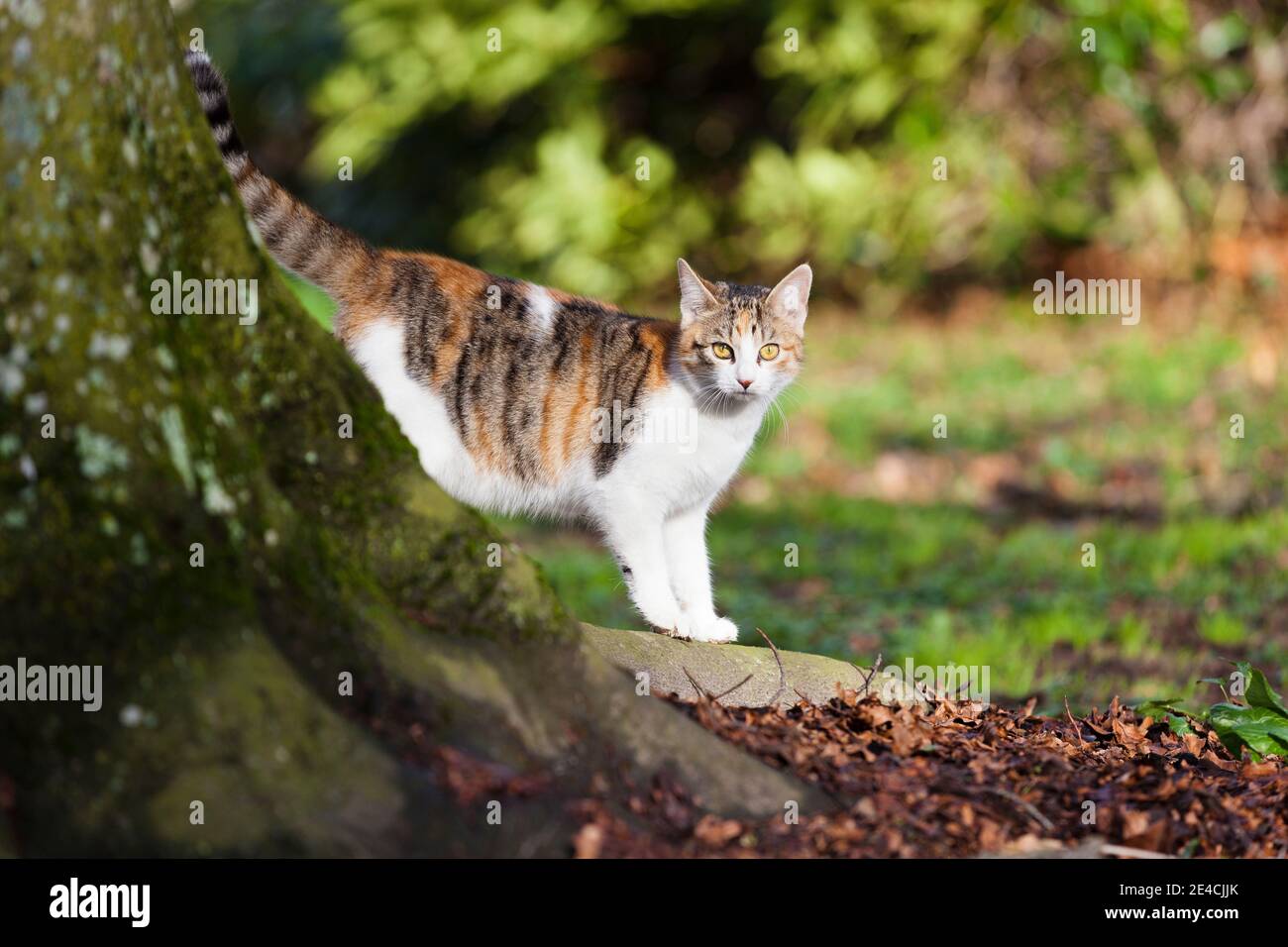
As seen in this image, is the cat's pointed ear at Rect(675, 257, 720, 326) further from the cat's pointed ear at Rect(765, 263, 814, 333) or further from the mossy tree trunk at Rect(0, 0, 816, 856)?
the mossy tree trunk at Rect(0, 0, 816, 856)

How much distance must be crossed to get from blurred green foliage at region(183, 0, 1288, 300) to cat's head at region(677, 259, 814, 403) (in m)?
7.55

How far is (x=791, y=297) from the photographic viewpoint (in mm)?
5273

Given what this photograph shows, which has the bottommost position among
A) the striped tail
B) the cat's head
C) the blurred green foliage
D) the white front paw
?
the white front paw

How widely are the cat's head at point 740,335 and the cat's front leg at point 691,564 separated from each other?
0.51m

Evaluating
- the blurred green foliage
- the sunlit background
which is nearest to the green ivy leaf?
the sunlit background

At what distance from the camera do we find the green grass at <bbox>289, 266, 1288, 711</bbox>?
6.93 metres

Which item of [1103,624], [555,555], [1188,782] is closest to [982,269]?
[555,555]

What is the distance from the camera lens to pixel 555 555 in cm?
959

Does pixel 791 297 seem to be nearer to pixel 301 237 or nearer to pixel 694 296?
pixel 694 296

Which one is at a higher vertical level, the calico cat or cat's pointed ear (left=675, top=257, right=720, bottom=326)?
cat's pointed ear (left=675, top=257, right=720, bottom=326)

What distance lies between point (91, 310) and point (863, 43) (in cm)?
1128

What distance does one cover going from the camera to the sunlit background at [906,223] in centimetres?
897
